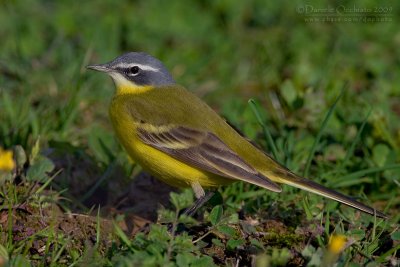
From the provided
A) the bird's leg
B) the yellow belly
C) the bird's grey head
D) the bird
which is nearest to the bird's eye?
the bird's grey head

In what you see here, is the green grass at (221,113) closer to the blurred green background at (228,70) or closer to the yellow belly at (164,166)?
the blurred green background at (228,70)

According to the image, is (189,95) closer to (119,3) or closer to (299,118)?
(299,118)

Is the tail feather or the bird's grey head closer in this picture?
the tail feather

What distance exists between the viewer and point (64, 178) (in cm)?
696

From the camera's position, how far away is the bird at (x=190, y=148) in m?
5.88

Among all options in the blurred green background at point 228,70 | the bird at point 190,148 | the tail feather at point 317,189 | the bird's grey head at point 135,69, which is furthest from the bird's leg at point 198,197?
the bird's grey head at point 135,69

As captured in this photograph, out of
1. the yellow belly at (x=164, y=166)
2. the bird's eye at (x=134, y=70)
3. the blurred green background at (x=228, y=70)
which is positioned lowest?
the blurred green background at (x=228, y=70)

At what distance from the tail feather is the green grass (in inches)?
6.8

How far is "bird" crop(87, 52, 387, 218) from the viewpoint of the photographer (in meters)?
5.88

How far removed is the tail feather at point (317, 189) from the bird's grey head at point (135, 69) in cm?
164

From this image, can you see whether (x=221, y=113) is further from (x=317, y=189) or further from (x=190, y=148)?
(x=317, y=189)

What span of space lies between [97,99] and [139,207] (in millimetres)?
2344

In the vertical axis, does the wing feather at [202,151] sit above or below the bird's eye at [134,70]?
below

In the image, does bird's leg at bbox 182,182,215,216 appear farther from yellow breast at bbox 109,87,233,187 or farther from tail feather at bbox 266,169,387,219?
tail feather at bbox 266,169,387,219
